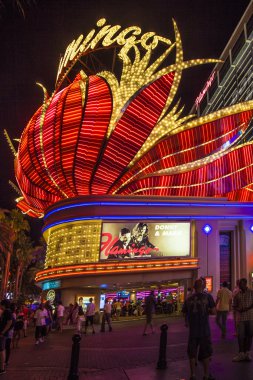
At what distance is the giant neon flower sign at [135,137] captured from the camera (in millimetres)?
28500

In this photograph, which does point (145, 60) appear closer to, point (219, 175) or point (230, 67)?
point (219, 175)

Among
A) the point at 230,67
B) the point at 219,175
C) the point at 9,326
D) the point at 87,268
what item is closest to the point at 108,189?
the point at 87,268

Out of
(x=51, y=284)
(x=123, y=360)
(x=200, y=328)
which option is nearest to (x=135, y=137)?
Result: (x=51, y=284)

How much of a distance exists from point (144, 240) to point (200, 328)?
67.3 feet

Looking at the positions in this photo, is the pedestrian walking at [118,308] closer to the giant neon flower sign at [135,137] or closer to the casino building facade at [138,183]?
the casino building facade at [138,183]

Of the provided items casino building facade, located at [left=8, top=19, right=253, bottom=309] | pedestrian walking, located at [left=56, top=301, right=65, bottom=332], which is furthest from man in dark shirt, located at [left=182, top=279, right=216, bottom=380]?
casino building facade, located at [left=8, top=19, right=253, bottom=309]

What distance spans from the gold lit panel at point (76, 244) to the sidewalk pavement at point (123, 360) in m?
10.8

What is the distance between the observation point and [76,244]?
2792 centimetres

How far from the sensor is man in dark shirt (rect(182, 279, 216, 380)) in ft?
24.6

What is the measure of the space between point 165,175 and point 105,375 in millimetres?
21088

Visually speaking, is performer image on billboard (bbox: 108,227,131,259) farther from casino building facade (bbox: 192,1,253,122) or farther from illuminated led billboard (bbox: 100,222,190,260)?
casino building facade (bbox: 192,1,253,122)

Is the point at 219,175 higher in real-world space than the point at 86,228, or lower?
higher

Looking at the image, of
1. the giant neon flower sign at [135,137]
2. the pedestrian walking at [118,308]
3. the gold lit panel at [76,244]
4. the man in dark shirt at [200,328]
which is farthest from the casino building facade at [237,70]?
the man in dark shirt at [200,328]

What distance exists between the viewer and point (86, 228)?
91.6 ft
